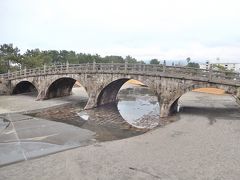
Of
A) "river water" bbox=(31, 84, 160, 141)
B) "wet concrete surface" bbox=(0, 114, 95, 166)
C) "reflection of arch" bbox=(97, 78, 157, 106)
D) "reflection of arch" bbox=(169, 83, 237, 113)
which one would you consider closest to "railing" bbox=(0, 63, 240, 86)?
"reflection of arch" bbox=(169, 83, 237, 113)

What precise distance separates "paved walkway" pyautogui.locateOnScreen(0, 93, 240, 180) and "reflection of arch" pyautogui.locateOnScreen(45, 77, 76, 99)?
67.2 feet

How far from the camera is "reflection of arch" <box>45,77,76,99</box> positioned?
3250 cm

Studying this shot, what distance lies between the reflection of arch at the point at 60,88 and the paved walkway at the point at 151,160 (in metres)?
20.5

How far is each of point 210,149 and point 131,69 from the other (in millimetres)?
13798

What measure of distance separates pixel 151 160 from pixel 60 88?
86.3ft

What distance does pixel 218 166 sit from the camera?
10.7 metres

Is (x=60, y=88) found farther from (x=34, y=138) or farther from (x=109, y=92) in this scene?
(x=34, y=138)

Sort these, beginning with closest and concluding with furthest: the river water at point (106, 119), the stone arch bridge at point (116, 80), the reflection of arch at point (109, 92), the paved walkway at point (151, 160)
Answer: the paved walkway at point (151, 160)
the river water at point (106, 119)
the stone arch bridge at point (116, 80)
the reflection of arch at point (109, 92)

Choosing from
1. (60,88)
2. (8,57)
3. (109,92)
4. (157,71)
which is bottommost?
(109,92)

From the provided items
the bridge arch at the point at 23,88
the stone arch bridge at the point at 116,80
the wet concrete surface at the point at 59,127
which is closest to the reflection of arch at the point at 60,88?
the stone arch bridge at the point at 116,80

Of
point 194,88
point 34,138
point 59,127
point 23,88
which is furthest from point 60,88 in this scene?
point 194,88

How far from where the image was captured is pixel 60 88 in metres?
35.0

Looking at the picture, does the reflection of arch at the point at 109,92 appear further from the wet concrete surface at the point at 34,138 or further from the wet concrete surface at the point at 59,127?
the wet concrete surface at the point at 34,138

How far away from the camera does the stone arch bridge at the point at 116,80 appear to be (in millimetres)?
19719
